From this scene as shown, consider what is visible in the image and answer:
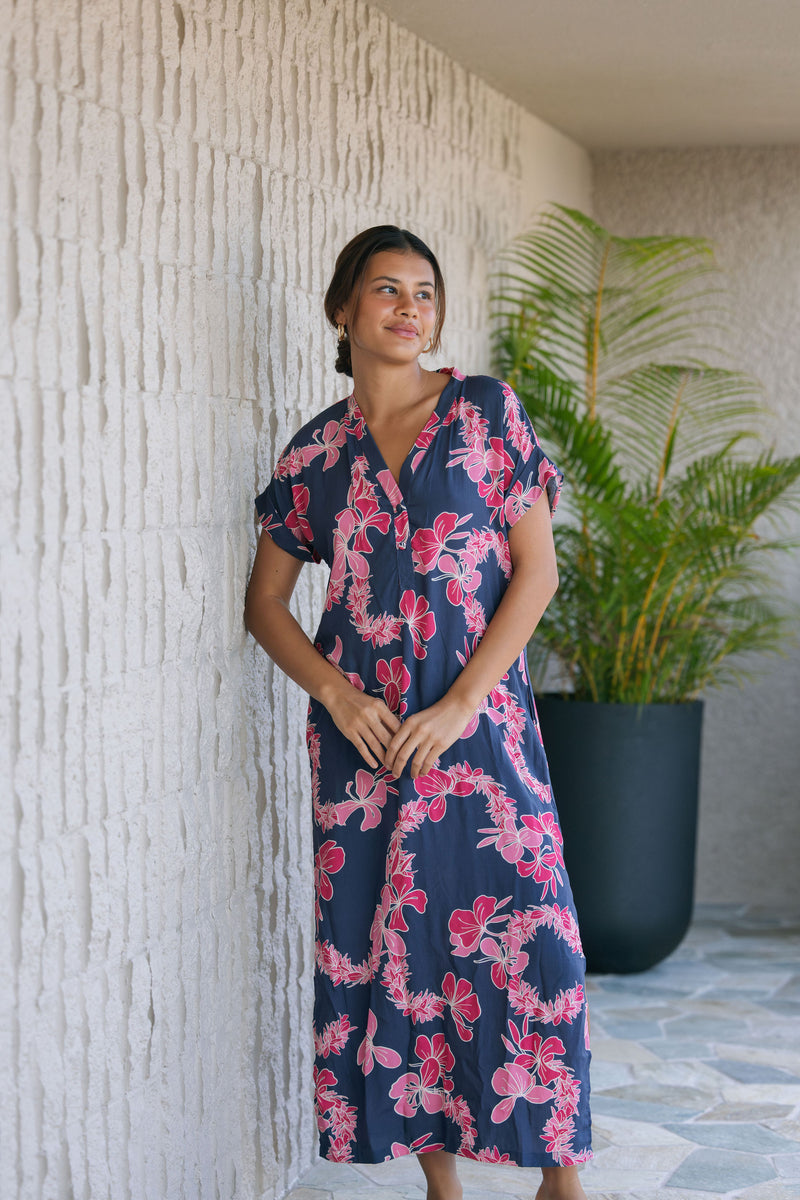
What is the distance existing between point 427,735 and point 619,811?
5.98ft

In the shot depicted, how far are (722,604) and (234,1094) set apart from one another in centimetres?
223

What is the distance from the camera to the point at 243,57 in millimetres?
2346

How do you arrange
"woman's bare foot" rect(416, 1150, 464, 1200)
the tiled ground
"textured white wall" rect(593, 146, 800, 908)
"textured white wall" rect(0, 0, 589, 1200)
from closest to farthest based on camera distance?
1. "textured white wall" rect(0, 0, 589, 1200)
2. "woman's bare foot" rect(416, 1150, 464, 1200)
3. the tiled ground
4. "textured white wall" rect(593, 146, 800, 908)

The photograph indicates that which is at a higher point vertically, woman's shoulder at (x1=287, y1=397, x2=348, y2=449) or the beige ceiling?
the beige ceiling

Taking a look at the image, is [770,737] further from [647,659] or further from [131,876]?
[131,876]

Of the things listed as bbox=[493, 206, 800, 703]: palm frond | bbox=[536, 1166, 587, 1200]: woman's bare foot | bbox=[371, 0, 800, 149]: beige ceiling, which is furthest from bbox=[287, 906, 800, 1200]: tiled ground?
bbox=[371, 0, 800, 149]: beige ceiling

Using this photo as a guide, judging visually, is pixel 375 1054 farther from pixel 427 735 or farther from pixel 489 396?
pixel 489 396

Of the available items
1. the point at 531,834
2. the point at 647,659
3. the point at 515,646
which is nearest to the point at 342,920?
the point at 531,834

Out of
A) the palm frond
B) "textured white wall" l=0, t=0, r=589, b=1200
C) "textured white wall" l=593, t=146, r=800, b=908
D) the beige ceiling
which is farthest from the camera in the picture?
"textured white wall" l=593, t=146, r=800, b=908

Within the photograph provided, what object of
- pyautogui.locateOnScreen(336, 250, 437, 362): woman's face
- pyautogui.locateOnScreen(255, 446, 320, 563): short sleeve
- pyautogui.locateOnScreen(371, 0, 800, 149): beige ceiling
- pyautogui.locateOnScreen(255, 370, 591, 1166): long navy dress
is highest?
pyautogui.locateOnScreen(371, 0, 800, 149): beige ceiling

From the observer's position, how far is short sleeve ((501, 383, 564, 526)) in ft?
7.07

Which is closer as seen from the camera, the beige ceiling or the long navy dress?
the long navy dress

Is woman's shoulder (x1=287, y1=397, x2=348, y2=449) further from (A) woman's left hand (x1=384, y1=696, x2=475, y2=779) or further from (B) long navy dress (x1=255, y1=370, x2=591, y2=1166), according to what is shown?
(A) woman's left hand (x1=384, y1=696, x2=475, y2=779)

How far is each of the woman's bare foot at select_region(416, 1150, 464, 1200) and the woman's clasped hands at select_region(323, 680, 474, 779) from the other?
2.23 ft
